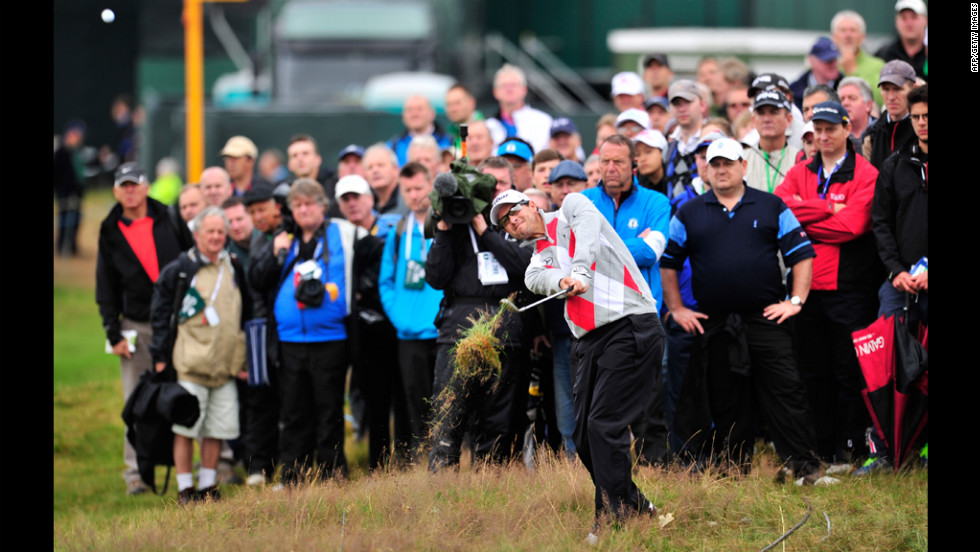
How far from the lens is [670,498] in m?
7.57

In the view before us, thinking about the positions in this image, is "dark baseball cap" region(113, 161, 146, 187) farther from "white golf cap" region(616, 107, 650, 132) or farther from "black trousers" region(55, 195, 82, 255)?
"black trousers" region(55, 195, 82, 255)

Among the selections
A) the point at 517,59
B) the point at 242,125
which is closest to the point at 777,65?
the point at 517,59

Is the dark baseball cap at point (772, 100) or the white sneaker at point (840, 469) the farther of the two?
the dark baseball cap at point (772, 100)

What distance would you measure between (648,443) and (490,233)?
186cm

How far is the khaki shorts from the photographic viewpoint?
32.4ft

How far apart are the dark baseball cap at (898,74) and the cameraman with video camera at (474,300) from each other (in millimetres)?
3004

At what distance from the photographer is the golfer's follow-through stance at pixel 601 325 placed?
7.00 m

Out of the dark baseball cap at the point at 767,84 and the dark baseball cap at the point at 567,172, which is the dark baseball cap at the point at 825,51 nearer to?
the dark baseball cap at the point at 767,84

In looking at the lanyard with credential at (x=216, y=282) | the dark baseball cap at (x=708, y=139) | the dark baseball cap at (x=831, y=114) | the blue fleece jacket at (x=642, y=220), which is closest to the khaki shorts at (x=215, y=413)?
the lanyard with credential at (x=216, y=282)

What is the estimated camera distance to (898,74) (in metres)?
8.95

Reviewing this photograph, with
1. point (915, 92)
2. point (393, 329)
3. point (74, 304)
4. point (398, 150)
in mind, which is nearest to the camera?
point (915, 92)

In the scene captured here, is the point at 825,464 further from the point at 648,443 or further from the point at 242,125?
the point at 242,125

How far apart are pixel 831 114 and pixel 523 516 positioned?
11.9ft

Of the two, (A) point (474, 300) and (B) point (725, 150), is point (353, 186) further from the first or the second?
(B) point (725, 150)
